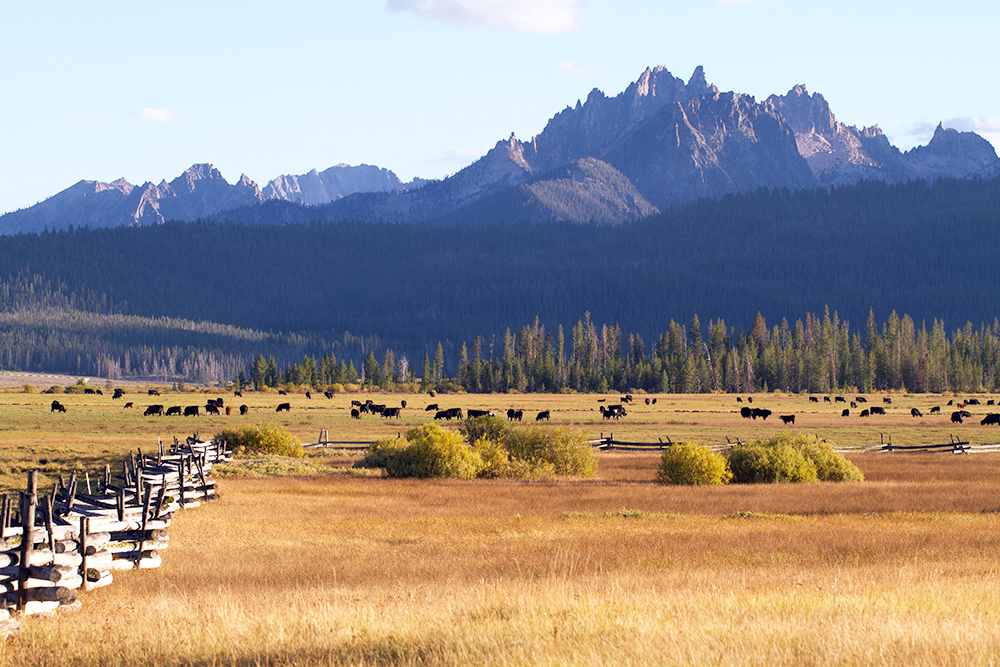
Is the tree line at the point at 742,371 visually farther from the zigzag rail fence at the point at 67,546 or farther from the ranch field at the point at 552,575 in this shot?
the zigzag rail fence at the point at 67,546

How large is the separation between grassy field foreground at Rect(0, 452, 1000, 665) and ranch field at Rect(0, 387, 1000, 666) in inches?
2.1

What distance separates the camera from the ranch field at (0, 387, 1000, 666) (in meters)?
10.7

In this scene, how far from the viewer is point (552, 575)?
16094mm

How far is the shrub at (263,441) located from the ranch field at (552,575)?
276 inches

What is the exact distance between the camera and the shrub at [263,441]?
5175 cm

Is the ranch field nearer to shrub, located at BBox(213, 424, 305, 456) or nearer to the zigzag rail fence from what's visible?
the zigzag rail fence

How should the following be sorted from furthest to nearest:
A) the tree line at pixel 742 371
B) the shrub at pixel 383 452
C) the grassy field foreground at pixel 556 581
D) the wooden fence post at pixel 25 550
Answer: the tree line at pixel 742 371 → the shrub at pixel 383 452 → the wooden fence post at pixel 25 550 → the grassy field foreground at pixel 556 581

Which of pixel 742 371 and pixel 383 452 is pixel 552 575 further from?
pixel 742 371

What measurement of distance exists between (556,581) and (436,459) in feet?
87.4

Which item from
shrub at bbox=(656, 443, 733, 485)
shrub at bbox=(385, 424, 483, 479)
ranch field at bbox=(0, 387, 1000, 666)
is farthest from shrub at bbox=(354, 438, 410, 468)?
shrub at bbox=(656, 443, 733, 485)

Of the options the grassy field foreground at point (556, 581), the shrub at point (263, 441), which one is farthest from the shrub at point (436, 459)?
the shrub at point (263, 441)

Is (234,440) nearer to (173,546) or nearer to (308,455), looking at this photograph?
(308,455)

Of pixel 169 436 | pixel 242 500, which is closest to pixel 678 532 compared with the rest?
pixel 242 500

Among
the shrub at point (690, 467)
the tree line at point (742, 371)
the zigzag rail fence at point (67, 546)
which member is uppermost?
the tree line at point (742, 371)
